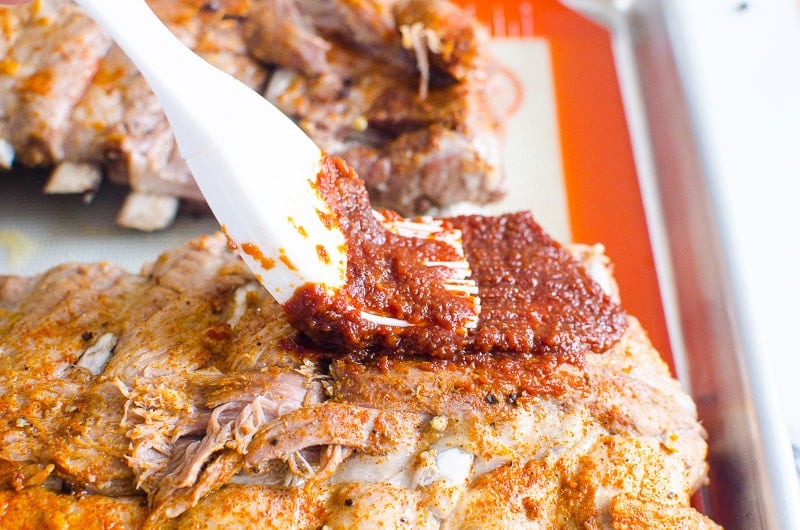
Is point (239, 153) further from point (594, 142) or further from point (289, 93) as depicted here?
point (594, 142)

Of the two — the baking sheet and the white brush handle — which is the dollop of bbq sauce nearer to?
the white brush handle

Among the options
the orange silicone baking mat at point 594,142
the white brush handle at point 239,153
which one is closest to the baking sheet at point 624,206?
the orange silicone baking mat at point 594,142

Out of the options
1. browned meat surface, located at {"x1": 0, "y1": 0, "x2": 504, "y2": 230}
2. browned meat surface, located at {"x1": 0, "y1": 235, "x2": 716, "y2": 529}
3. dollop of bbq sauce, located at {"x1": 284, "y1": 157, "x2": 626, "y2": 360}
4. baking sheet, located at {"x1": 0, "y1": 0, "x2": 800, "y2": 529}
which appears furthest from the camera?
browned meat surface, located at {"x1": 0, "y1": 0, "x2": 504, "y2": 230}

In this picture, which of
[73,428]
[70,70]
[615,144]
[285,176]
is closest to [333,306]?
[285,176]

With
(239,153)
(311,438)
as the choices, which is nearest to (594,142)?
(239,153)

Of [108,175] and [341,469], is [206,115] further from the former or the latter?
[108,175]

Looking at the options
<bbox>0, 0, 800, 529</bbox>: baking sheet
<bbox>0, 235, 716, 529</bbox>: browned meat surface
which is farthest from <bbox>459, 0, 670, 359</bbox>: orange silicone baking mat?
<bbox>0, 235, 716, 529</bbox>: browned meat surface

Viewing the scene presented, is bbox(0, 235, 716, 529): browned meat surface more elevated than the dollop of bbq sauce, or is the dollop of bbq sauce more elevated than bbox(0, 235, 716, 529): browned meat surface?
the dollop of bbq sauce

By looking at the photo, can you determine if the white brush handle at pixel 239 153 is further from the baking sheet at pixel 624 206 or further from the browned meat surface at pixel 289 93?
the baking sheet at pixel 624 206
